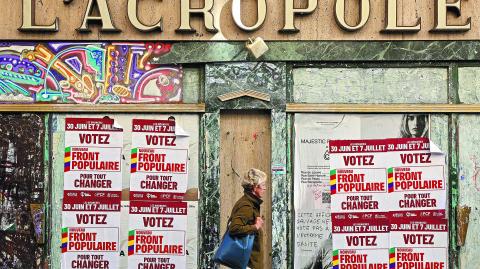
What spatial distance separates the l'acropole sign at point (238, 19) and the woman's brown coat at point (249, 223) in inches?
111

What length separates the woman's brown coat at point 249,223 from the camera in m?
9.11

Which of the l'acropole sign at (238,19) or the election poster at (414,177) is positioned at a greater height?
the l'acropole sign at (238,19)

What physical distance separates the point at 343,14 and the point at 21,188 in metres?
4.24

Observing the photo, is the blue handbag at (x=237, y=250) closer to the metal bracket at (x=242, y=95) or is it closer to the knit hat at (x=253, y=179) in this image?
the knit hat at (x=253, y=179)

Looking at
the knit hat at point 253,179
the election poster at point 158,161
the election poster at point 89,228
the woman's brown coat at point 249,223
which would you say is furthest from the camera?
the election poster at point 158,161

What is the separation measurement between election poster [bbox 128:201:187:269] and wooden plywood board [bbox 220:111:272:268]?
547 millimetres

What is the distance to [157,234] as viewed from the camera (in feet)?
36.6

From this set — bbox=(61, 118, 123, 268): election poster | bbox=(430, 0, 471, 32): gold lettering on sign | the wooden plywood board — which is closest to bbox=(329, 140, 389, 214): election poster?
the wooden plywood board

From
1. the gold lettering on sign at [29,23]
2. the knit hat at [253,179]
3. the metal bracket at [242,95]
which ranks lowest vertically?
the knit hat at [253,179]

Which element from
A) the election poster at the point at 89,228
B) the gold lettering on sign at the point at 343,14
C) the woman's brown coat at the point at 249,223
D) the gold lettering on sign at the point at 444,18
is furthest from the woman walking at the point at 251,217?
the gold lettering on sign at the point at 444,18

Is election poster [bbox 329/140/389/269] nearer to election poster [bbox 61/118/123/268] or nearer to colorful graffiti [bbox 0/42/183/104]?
colorful graffiti [bbox 0/42/183/104]

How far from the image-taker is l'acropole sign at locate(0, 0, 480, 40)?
11422 mm

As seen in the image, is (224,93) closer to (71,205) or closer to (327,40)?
(327,40)

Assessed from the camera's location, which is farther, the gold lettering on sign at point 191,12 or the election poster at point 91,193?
the gold lettering on sign at point 191,12
